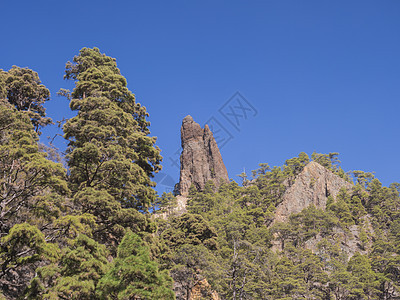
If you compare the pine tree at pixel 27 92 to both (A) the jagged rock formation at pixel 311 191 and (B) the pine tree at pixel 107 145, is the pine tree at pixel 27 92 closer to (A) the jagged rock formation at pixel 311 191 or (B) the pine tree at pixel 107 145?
(B) the pine tree at pixel 107 145

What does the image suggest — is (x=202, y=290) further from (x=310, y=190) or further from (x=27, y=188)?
(x=310, y=190)

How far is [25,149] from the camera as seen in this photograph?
37.7 feet

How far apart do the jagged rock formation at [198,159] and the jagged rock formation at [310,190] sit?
1838 cm

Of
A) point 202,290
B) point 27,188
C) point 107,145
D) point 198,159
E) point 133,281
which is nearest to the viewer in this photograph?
point 133,281

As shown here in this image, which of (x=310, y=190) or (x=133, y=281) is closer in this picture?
(x=133, y=281)

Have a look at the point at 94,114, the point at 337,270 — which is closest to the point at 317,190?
the point at 337,270

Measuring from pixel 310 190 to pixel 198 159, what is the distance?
27077mm

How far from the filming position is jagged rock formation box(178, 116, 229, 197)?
76375mm

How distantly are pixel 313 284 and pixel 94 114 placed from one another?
26.4 m

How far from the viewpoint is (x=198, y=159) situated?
260 feet

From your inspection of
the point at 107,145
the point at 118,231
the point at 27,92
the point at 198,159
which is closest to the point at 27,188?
the point at 118,231

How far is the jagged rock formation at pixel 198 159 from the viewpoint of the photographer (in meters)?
76.4

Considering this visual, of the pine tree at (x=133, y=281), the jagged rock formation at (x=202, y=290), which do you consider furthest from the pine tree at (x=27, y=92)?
the pine tree at (x=133, y=281)

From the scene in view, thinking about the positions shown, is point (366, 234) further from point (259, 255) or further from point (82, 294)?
point (82, 294)
